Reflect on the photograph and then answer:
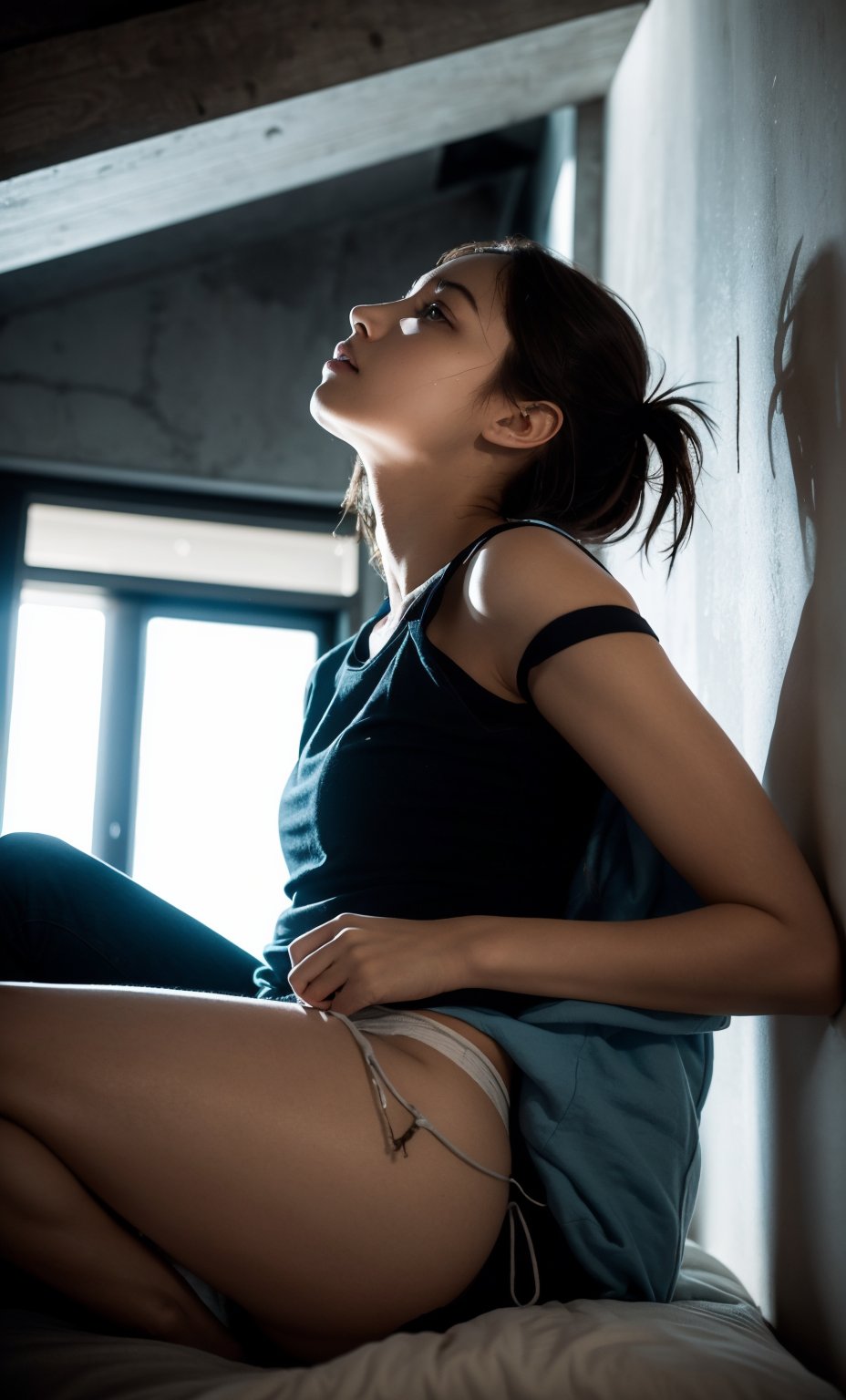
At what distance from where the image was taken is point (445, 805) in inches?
39.3

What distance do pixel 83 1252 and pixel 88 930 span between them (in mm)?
368

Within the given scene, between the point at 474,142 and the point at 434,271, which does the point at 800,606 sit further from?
the point at 474,142

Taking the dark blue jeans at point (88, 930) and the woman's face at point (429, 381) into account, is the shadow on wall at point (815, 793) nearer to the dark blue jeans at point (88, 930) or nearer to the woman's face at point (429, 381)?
the woman's face at point (429, 381)

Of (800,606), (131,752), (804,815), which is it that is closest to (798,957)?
(804,815)

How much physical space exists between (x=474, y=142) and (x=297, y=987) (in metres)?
2.78

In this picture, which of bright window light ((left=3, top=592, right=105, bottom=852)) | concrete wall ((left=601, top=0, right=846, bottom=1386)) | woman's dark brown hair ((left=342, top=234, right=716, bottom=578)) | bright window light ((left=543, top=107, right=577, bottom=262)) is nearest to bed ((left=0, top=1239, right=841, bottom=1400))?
concrete wall ((left=601, top=0, right=846, bottom=1386))

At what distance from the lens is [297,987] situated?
0.90 metres

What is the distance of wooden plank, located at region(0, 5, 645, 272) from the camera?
1978 millimetres

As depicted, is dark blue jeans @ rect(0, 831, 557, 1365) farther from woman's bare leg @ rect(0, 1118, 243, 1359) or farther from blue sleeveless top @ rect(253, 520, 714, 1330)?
woman's bare leg @ rect(0, 1118, 243, 1359)

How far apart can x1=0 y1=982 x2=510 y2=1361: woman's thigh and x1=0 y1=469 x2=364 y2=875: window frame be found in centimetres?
238

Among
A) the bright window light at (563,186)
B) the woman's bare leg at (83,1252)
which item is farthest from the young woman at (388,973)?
the bright window light at (563,186)

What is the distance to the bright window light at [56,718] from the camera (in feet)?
10.2

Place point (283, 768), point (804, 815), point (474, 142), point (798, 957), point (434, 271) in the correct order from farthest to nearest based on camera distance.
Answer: point (283, 768)
point (474, 142)
point (434, 271)
point (804, 815)
point (798, 957)

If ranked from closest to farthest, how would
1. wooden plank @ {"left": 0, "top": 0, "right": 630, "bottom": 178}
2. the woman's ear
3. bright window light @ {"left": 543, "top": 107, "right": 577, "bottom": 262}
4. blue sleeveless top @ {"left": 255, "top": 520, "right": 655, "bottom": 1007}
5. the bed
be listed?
the bed < blue sleeveless top @ {"left": 255, "top": 520, "right": 655, "bottom": 1007} < the woman's ear < wooden plank @ {"left": 0, "top": 0, "right": 630, "bottom": 178} < bright window light @ {"left": 543, "top": 107, "right": 577, "bottom": 262}
